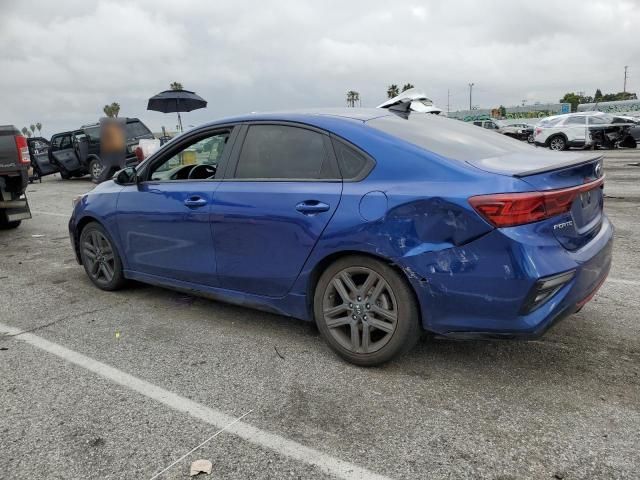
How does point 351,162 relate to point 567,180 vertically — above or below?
above

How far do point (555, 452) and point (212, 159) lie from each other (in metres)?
2.98

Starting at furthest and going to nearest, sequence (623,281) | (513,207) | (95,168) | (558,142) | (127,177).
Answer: (558,142) < (95,168) < (623,281) < (127,177) < (513,207)

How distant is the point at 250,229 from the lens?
3.60 meters

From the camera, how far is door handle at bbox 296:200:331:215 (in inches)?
128

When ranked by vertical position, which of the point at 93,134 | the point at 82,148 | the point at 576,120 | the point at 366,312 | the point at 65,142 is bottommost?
the point at 366,312

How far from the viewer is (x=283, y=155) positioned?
361 cm

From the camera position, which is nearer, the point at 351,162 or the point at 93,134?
the point at 351,162

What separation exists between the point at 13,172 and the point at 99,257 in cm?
381

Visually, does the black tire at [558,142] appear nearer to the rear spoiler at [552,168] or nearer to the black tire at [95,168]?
the black tire at [95,168]

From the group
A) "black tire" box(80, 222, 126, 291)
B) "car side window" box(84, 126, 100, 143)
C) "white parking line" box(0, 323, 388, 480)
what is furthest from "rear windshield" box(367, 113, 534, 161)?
"car side window" box(84, 126, 100, 143)

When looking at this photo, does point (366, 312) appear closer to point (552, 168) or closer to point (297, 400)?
point (297, 400)

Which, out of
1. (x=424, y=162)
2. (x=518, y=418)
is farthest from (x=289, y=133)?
(x=518, y=418)

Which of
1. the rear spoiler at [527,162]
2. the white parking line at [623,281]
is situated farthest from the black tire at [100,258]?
the white parking line at [623,281]

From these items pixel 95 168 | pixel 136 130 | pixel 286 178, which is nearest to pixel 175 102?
pixel 136 130
